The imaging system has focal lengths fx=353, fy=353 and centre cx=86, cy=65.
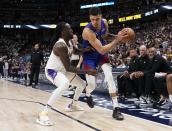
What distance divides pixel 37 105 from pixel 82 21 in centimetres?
3763

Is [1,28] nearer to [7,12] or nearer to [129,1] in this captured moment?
[7,12]

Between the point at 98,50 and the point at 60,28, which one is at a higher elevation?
the point at 60,28

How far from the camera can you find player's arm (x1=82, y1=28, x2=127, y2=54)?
5.12 m

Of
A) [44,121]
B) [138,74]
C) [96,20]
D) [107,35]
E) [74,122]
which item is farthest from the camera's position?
[138,74]

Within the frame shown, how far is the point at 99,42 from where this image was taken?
5.45 m

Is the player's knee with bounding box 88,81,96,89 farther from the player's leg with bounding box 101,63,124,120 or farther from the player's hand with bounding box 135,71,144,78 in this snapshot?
the player's hand with bounding box 135,71,144,78

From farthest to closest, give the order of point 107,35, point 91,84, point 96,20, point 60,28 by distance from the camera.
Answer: point 91,84 → point 107,35 → point 96,20 → point 60,28

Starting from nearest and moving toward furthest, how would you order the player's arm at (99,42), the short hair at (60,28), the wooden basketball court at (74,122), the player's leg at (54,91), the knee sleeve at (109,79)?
the wooden basketball court at (74,122) → the player's leg at (54,91) → the player's arm at (99,42) → the short hair at (60,28) → the knee sleeve at (109,79)

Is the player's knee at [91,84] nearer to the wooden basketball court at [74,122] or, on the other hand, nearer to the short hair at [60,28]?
the wooden basketball court at [74,122]

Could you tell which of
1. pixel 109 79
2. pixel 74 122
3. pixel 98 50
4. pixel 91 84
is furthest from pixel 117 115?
pixel 98 50

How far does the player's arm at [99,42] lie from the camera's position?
16.8 feet

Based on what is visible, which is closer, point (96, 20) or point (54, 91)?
point (54, 91)

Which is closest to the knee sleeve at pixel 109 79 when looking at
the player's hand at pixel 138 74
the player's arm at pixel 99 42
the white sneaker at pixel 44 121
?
the player's arm at pixel 99 42

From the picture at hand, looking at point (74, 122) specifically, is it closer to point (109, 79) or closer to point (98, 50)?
point (109, 79)
